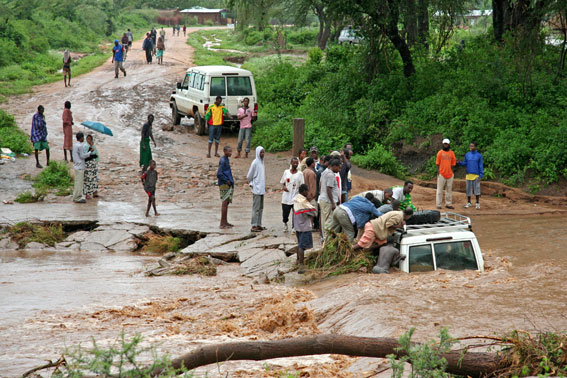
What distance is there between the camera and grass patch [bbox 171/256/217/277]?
11.4 metres

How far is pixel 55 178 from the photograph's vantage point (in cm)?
1700

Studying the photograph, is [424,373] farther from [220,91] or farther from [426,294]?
[220,91]

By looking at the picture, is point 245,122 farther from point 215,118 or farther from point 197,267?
point 197,267

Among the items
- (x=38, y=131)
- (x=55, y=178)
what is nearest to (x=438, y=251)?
(x=55, y=178)

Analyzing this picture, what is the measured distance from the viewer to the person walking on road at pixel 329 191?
11.4 meters

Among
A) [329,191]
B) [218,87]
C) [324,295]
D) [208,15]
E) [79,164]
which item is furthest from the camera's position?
[208,15]

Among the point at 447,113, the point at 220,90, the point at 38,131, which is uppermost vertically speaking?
the point at 220,90

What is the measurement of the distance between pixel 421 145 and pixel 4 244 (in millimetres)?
11924

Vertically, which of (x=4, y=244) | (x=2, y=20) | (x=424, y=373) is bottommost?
(x=4, y=244)

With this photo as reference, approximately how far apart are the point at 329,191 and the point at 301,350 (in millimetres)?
6080

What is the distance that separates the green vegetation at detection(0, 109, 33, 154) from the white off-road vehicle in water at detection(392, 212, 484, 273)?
13.4 metres

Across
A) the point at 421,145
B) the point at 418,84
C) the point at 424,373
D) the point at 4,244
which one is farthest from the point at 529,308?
the point at 418,84

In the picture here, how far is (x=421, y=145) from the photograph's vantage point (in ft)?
65.6

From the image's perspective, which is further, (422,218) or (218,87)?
(218,87)
